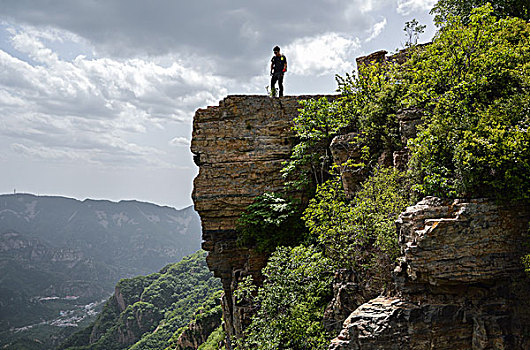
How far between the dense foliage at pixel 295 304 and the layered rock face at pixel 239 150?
440cm

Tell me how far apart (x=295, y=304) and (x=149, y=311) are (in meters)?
83.0

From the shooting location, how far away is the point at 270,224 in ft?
49.0

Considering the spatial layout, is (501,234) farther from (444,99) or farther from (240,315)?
(240,315)

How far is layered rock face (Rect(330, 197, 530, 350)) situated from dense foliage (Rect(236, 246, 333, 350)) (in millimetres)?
2519

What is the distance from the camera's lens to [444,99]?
25.4 feet

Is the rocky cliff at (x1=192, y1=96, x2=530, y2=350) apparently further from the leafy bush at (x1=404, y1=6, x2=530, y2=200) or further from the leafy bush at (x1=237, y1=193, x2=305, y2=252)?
the leafy bush at (x1=237, y1=193, x2=305, y2=252)

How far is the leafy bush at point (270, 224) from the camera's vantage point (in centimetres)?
1441

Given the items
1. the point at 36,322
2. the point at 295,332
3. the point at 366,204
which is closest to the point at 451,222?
the point at 366,204

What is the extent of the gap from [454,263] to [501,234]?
1.23 m

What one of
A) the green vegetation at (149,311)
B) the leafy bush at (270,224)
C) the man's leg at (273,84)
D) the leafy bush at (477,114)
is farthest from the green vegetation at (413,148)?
the green vegetation at (149,311)

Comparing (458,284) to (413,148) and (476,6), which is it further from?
(476,6)

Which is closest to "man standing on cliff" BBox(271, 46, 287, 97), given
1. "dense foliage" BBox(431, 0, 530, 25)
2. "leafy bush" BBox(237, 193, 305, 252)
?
"leafy bush" BBox(237, 193, 305, 252)

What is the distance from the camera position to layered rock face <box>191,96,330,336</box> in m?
15.6

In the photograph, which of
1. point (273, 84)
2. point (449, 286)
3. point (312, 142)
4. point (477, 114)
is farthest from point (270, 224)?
point (477, 114)
